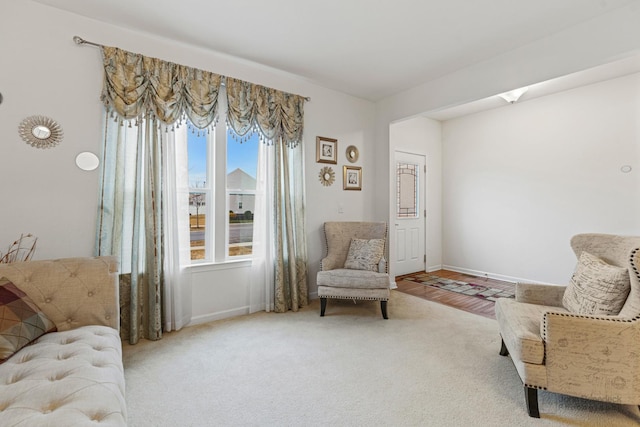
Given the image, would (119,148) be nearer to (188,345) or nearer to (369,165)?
(188,345)

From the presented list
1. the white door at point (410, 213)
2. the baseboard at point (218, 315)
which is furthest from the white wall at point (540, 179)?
the baseboard at point (218, 315)

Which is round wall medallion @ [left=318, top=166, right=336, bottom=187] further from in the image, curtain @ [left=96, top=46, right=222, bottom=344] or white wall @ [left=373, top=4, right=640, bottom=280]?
curtain @ [left=96, top=46, right=222, bottom=344]

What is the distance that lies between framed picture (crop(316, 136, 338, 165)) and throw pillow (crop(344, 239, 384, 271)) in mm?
1184

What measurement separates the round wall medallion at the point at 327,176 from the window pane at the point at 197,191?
149cm

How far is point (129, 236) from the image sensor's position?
8.79 ft

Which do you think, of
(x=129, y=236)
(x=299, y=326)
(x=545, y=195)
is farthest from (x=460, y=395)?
(x=545, y=195)

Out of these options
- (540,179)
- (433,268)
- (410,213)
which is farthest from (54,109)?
(540,179)

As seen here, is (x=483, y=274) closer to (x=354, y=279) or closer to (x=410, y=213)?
(x=410, y=213)

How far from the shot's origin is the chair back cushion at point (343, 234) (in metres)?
3.75

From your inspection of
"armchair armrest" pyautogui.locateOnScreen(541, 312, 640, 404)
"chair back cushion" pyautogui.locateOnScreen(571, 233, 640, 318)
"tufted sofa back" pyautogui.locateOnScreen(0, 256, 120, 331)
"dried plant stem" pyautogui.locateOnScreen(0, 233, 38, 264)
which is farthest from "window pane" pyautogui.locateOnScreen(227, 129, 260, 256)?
"chair back cushion" pyautogui.locateOnScreen(571, 233, 640, 318)

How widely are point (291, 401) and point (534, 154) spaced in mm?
4659

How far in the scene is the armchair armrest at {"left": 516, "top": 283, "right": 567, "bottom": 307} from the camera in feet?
7.66

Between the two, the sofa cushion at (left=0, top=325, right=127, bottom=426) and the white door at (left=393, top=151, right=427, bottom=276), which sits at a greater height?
the white door at (left=393, top=151, right=427, bottom=276)

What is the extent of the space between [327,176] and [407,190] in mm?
1840
